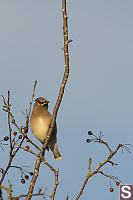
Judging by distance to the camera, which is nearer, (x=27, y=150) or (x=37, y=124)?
(x=27, y=150)

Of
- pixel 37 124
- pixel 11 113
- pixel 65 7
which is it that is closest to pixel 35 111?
pixel 37 124

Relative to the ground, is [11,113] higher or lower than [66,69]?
lower

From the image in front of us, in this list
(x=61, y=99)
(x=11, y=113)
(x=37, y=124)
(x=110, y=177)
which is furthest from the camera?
(x=37, y=124)

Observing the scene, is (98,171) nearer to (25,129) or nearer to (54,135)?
(25,129)

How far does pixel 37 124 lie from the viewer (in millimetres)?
5137

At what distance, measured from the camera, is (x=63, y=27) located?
2928mm

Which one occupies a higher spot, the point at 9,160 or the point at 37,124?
the point at 37,124

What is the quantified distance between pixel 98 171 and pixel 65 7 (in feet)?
5.22

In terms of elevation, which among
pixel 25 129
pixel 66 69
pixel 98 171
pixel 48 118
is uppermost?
pixel 48 118

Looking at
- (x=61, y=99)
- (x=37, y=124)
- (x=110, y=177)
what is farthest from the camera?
(x=37, y=124)

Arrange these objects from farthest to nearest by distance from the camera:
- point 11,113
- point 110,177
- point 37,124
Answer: point 37,124 → point 110,177 → point 11,113

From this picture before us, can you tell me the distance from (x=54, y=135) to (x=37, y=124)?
14.3 inches

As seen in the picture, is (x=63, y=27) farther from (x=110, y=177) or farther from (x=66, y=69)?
(x=110, y=177)

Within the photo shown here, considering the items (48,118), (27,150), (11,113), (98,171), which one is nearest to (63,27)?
(11,113)
